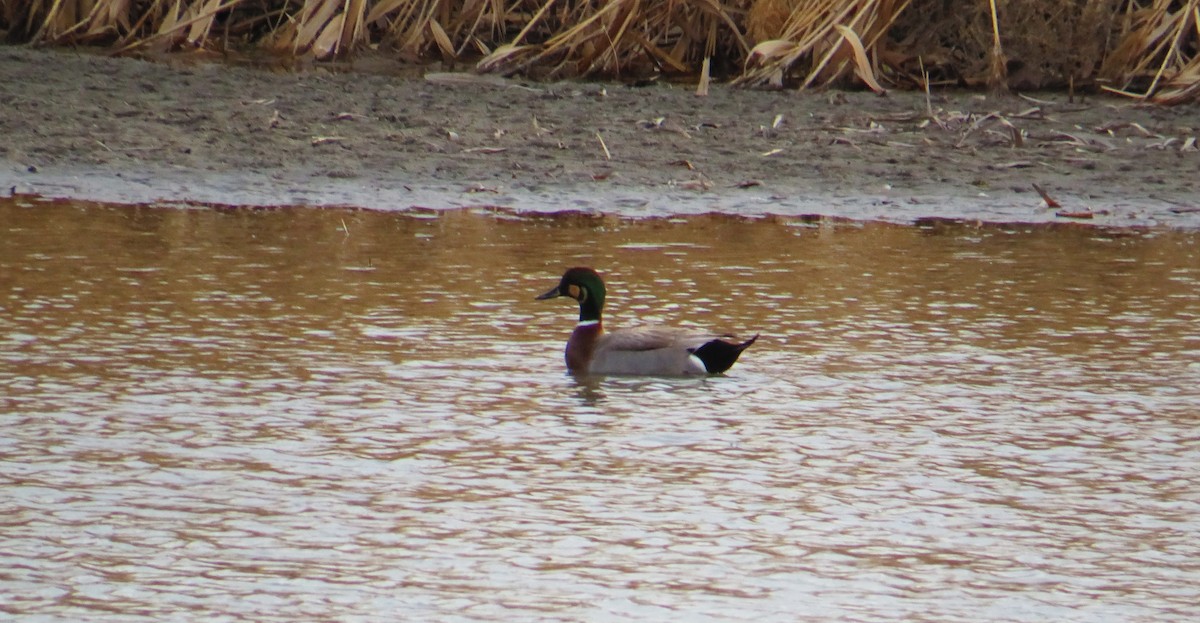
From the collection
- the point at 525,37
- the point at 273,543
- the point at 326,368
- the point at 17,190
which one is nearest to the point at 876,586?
the point at 273,543

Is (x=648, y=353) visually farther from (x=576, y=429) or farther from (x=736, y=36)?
(x=736, y=36)

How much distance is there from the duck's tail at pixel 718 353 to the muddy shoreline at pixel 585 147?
3.70m

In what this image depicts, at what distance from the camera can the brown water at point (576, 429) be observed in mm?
4633

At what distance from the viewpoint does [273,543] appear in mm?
4898

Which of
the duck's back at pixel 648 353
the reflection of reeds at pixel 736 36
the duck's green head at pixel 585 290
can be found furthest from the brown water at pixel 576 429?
the reflection of reeds at pixel 736 36

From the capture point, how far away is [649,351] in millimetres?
7352

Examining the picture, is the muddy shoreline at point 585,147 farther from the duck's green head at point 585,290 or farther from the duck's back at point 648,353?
the duck's back at point 648,353

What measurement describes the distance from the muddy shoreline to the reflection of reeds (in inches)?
18.6

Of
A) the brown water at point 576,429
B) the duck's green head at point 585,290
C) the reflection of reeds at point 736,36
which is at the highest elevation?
the reflection of reeds at point 736,36

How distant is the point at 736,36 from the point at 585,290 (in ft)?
25.8

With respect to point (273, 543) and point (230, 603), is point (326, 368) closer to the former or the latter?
point (273, 543)

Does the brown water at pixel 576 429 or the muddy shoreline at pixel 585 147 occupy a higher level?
the muddy shoreline at pixel 585 147

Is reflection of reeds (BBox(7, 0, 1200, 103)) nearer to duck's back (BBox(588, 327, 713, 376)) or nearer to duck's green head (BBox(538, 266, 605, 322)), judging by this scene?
duck's green head (BBox(538, 266, 605, 322))

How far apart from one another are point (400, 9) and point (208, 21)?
1600 millimetres
